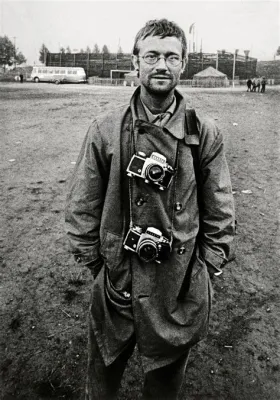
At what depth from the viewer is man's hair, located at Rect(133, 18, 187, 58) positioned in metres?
1.94

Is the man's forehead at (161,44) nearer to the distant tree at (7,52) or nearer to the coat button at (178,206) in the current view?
the coat button at (178,206)

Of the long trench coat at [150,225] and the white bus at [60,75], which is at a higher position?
the white bus at [60,75]

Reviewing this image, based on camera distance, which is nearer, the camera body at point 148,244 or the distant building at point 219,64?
the camera body at point 148,244

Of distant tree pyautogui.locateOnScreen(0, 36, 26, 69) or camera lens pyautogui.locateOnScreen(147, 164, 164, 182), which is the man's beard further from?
distant tree pyautogui.locateOnScreen(0, 36, 26, 69)

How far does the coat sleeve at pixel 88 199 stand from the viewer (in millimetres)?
1993

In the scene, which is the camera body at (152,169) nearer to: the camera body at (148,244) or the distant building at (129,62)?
the camera body at (148,244)

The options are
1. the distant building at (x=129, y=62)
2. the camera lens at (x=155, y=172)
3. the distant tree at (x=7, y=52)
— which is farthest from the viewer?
the distant tree at (x=7, y=52)

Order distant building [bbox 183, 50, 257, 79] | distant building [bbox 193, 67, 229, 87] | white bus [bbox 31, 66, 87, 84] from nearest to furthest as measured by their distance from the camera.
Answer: distant building [bbox 193, 67, 229, 87] < white bus [bbox 31, 66, 87, 84] < distant building [bbox 183, 50, 257, 79]

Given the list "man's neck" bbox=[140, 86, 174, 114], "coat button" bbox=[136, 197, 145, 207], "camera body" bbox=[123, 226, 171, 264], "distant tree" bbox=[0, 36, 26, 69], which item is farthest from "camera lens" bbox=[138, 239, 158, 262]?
"distant tree" bbox=[0, 36, 26, 69]

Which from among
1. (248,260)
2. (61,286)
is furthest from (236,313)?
(61,286)

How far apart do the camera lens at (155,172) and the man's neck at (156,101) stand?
0.37 metres

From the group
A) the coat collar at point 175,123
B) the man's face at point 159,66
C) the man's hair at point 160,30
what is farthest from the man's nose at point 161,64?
the coat collar at point 175,123

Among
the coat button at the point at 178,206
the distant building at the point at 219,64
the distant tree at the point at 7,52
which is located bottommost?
the coat button at the point at 178,206

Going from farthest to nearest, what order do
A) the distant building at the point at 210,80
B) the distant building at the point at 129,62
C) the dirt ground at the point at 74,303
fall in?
the distant building at the point at 129,62 < the distant building at the point at 210,80 < the dirt ground at the point at 74,303
